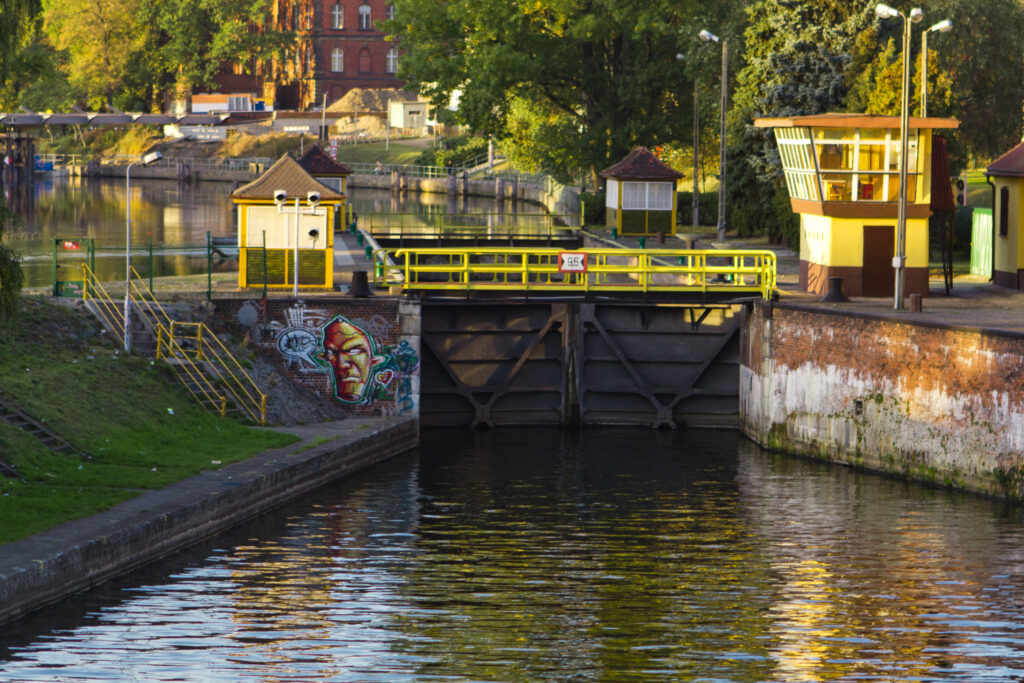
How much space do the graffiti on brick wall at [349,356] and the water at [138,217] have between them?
636 cm

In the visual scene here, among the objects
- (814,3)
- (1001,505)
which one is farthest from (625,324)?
(814,3)

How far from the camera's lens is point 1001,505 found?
102 feet

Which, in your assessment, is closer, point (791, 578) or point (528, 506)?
point (791, 578)

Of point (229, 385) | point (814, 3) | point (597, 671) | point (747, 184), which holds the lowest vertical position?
point (597, 671)

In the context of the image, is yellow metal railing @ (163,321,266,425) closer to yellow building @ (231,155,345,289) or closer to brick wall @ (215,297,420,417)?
brick wall @ (215,297,420,417)

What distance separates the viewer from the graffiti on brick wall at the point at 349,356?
37500mm

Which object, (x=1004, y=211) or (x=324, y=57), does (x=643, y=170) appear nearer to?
(x=1004, y=211)

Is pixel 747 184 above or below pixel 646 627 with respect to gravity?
above

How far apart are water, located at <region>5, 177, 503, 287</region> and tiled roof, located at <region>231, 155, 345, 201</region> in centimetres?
452

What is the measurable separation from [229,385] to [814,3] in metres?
34.0

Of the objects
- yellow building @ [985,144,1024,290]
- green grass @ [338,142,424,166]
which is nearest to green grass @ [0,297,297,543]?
yellow building @ [985,144,1024,290]

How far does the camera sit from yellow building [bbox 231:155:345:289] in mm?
38625

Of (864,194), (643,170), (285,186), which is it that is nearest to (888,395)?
(864,194)

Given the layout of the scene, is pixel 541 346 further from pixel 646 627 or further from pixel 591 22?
pixel 591 22
